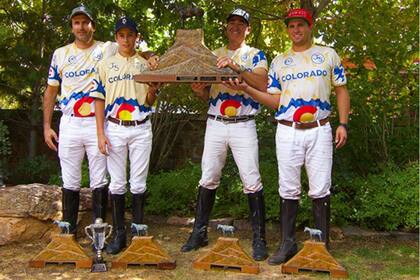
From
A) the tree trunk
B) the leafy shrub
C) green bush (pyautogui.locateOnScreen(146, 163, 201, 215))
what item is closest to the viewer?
green bush (pyautogui.locateOnScreen(146, 163, 201, 215))

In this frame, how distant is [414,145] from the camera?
5828 millimetres

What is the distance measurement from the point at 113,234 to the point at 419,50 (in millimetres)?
3562

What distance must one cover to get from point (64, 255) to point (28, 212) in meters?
0.94

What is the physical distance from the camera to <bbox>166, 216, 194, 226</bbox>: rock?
582 cm

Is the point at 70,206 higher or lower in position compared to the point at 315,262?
higher

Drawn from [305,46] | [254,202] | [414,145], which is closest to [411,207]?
[414,145]

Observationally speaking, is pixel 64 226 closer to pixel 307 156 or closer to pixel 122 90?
pixel 122 90

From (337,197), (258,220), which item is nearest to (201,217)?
(258,220)

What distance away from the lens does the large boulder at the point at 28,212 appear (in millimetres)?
4934

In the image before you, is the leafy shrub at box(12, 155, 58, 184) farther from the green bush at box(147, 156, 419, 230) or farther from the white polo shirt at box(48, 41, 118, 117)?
the white polo shirt at box(48, 41, 118, 117)

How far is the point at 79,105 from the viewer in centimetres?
461

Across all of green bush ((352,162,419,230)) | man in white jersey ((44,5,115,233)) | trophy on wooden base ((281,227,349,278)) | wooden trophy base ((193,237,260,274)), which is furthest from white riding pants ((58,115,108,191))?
green bush ((352,162,419,230))

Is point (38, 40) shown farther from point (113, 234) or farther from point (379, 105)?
point (379, 105)

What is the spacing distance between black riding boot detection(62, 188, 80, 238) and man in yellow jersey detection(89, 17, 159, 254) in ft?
1.50
